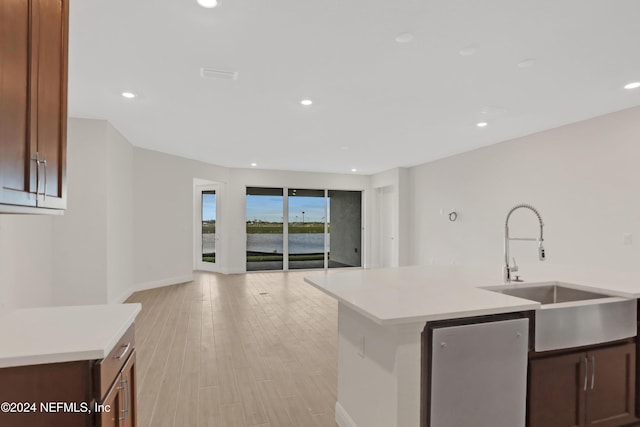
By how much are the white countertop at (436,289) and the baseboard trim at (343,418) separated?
Result: 785 millimetres

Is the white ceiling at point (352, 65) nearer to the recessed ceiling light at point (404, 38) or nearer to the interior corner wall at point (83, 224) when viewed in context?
the recessed ceiling light at point (404, 38)

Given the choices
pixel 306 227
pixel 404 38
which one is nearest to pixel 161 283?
pixel 306 227

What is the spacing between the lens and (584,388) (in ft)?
5.81

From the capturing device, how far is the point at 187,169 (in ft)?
23.3

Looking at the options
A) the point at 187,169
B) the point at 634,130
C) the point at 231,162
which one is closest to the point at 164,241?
the point at 187,169

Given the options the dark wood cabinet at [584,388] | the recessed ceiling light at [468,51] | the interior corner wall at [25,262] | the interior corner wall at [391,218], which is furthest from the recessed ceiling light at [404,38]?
the interior corner wall at [391,218]

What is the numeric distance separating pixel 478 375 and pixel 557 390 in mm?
542

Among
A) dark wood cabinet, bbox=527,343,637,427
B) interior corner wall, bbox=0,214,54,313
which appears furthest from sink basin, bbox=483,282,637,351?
interior corner wall, bbox=0,214,54,313

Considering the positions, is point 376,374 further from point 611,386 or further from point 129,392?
point 611,386

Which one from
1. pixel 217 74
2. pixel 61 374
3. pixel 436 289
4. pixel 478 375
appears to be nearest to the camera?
pixel 61 374

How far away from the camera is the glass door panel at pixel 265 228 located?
8578 mm

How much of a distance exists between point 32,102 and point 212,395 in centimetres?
221

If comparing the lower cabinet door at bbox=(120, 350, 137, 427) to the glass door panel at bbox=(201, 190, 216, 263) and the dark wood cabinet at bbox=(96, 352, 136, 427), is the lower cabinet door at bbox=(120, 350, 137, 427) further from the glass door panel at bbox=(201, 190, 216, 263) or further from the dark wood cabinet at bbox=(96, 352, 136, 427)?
the glass door panel at bbox=(201, 190, 216, 263)

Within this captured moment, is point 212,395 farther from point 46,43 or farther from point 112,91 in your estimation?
point 112,91
